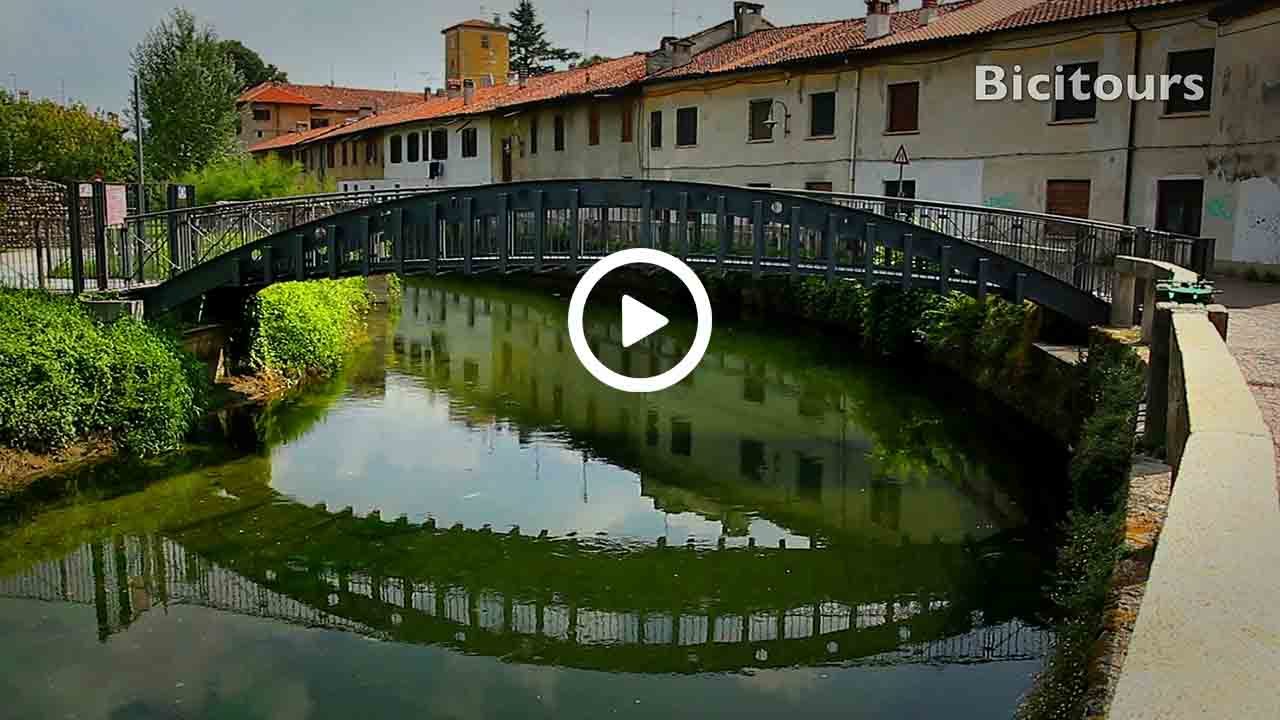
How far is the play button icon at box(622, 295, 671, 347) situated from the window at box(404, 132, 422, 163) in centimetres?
1902

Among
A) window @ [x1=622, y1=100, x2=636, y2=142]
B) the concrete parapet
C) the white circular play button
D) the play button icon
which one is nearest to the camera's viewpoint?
the concrete parapet

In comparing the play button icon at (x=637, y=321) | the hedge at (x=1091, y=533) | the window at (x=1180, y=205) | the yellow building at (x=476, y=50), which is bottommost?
the play button icon at (x=637, y=321)

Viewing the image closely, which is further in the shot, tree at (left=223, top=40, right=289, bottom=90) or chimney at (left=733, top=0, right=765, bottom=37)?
tree at (left=223, top=40, right=289, bottom=90)

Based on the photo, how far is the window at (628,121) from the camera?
3725 cm

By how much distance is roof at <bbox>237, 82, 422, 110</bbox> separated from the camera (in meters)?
82.5

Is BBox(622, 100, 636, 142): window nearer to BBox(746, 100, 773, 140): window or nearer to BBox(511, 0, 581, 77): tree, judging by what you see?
BBox(746, 100, 773, 140): window

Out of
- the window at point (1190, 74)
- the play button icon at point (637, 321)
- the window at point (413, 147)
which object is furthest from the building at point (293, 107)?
the window at point (1190, 74)

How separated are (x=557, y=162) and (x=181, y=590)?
31.7 m

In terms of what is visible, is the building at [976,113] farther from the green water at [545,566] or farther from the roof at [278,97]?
the roof at [278,97]

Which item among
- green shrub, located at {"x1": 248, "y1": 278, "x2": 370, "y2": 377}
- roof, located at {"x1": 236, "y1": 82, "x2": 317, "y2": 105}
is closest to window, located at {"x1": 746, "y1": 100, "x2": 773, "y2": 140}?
green shrub, located at {"x1": 248, "y1": 278, "x2": 370, "y2": 377}

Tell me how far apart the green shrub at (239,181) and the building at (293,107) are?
42.2 m

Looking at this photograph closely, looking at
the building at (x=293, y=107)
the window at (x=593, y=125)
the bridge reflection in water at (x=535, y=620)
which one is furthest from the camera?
the building at (x=293, y=107)

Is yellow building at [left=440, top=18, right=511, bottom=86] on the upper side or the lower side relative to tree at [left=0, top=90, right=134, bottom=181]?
upper

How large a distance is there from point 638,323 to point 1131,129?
13251 mm
